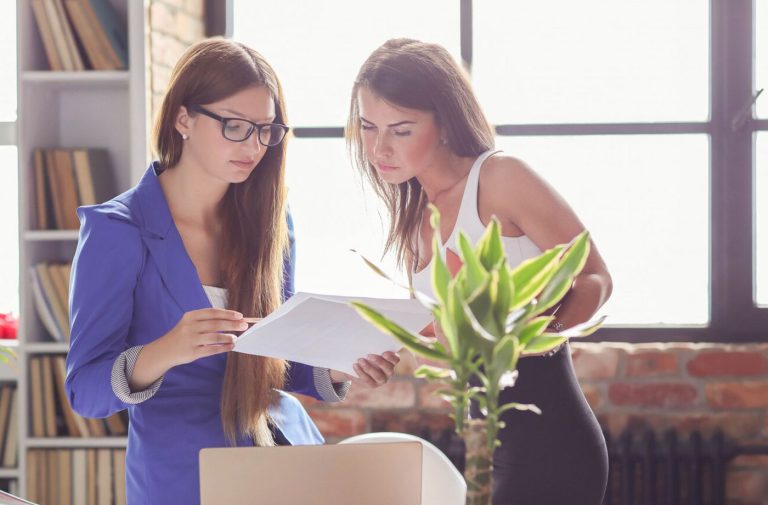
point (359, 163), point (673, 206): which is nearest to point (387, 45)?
point (359, 163)

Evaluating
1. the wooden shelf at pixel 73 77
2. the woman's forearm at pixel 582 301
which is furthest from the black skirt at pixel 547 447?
the wooden shelf at pixel 73 77

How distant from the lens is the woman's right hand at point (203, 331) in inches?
52.7

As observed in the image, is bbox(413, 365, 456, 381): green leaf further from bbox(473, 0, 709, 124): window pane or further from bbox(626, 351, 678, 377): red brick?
bbox(473, 0, 709, 124): window pane

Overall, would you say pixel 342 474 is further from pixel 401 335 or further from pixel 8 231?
pixel 8 231

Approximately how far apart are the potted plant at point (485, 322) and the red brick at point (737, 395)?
227 centimetres

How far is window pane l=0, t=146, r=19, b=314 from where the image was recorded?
322 centimetres

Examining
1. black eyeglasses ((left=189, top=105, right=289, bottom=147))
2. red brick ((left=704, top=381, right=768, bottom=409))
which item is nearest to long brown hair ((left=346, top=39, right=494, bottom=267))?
black eyeglasses ((left=189, top=105, right=289, bottom=147))

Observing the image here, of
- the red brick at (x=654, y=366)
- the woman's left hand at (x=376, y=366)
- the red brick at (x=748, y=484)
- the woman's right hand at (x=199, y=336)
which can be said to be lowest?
Answer: the red brick at (x=748, y=484)

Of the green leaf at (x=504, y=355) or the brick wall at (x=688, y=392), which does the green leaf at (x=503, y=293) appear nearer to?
the green leaf at (x=504, y=355)

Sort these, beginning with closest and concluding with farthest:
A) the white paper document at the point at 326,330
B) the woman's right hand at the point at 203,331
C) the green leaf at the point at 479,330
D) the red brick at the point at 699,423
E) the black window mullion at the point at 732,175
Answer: the green leaf at the point at 479,330, the white paper document at the point at 326,330, the woman's right hand at the point at 203,331, the red brick at the point at 699,423, the black window mullion at the point at 732,175

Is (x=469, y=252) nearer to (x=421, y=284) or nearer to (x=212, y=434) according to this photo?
(x=421, y=284)

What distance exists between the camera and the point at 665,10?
317 centimetres

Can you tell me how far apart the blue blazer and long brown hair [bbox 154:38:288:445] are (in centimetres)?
5

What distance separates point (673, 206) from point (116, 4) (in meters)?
1.97
